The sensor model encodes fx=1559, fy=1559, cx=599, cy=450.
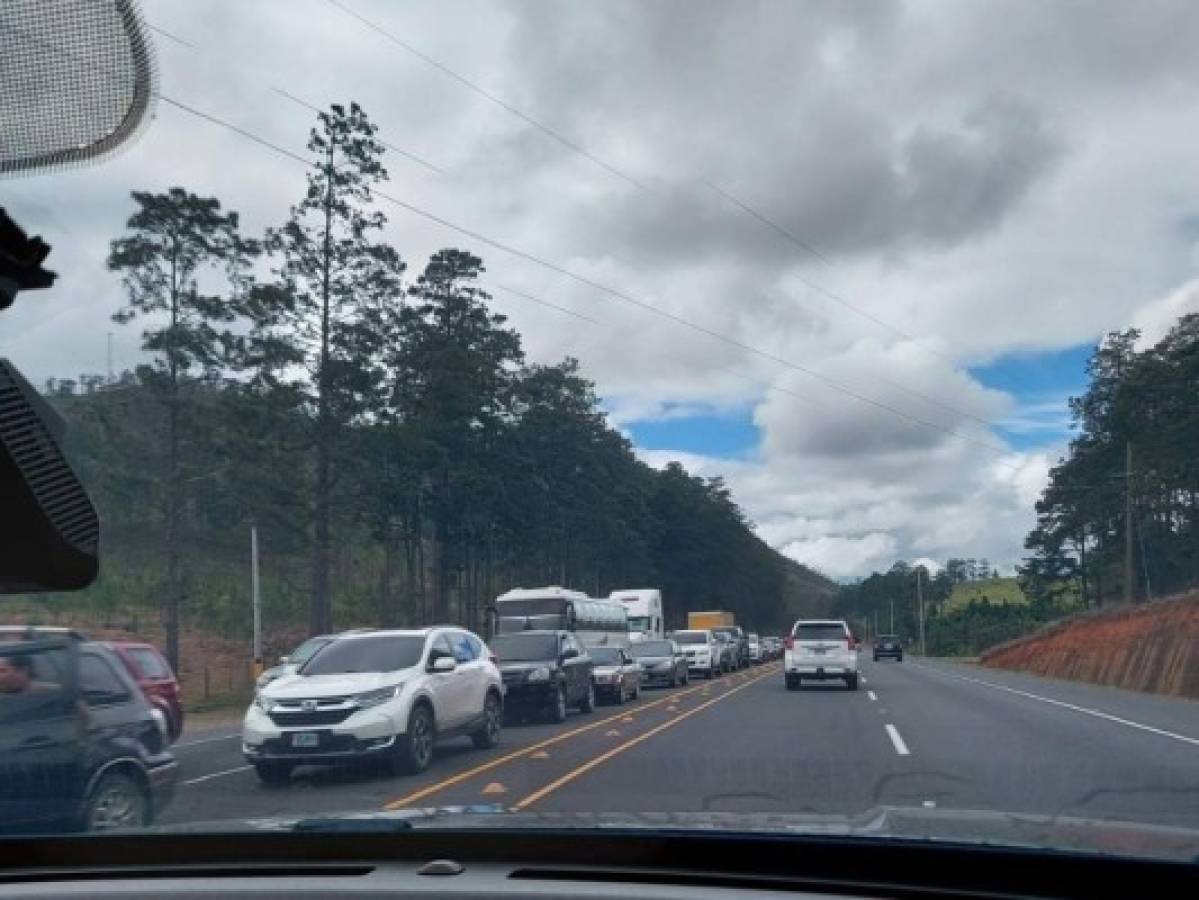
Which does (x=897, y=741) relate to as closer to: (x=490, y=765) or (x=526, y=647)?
(x=490, y=765)

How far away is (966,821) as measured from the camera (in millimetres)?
5352

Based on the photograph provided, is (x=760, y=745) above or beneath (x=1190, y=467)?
beneath

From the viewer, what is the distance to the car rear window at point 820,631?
123 feet

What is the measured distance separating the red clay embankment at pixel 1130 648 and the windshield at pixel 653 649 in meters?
13.3

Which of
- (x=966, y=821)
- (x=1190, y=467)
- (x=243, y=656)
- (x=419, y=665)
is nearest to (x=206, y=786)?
(x=419, y=665)

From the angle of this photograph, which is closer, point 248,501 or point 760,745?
point 760,745

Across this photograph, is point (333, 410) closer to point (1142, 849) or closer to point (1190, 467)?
point (1190, 467)

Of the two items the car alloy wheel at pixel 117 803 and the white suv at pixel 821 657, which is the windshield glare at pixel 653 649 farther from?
the car alloy wheel at pixel 117 803

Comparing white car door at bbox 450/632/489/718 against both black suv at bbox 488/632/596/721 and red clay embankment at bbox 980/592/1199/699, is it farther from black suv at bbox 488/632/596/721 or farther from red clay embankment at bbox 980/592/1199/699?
red clay embankment at bbox 980/592/1199/699

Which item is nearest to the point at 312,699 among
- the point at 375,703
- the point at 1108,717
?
the point at 375,703

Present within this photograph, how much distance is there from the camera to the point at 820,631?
3756 cm

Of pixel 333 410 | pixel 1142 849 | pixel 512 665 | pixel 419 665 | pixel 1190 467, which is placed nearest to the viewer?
pixel 1142 849

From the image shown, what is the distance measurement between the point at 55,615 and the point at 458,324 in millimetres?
23732

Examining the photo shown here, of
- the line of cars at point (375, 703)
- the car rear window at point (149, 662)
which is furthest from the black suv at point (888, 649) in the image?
the car rear window at point (149, 662)
